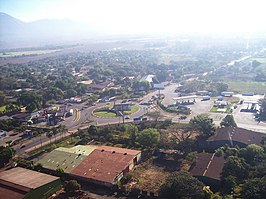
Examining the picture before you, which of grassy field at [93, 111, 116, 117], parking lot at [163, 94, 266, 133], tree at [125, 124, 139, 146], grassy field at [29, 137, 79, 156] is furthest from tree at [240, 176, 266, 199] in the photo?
grassy field at [93, 111, 116, 117]

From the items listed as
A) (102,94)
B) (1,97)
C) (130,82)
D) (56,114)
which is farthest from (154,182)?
(130,82)

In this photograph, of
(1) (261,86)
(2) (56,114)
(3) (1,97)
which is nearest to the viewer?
(2) (56,114)

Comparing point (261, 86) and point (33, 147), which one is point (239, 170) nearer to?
point (33, 147)

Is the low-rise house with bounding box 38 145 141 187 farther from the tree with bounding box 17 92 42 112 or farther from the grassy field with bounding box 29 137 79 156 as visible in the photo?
the tree with bounding box 17 92 42 112

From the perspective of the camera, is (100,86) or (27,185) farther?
(100,86)

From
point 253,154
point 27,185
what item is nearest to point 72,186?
point 27,185

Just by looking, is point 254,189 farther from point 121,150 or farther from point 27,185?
point 27,185

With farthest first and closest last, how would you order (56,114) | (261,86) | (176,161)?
(261,86) → (56,114) → (176,161)
